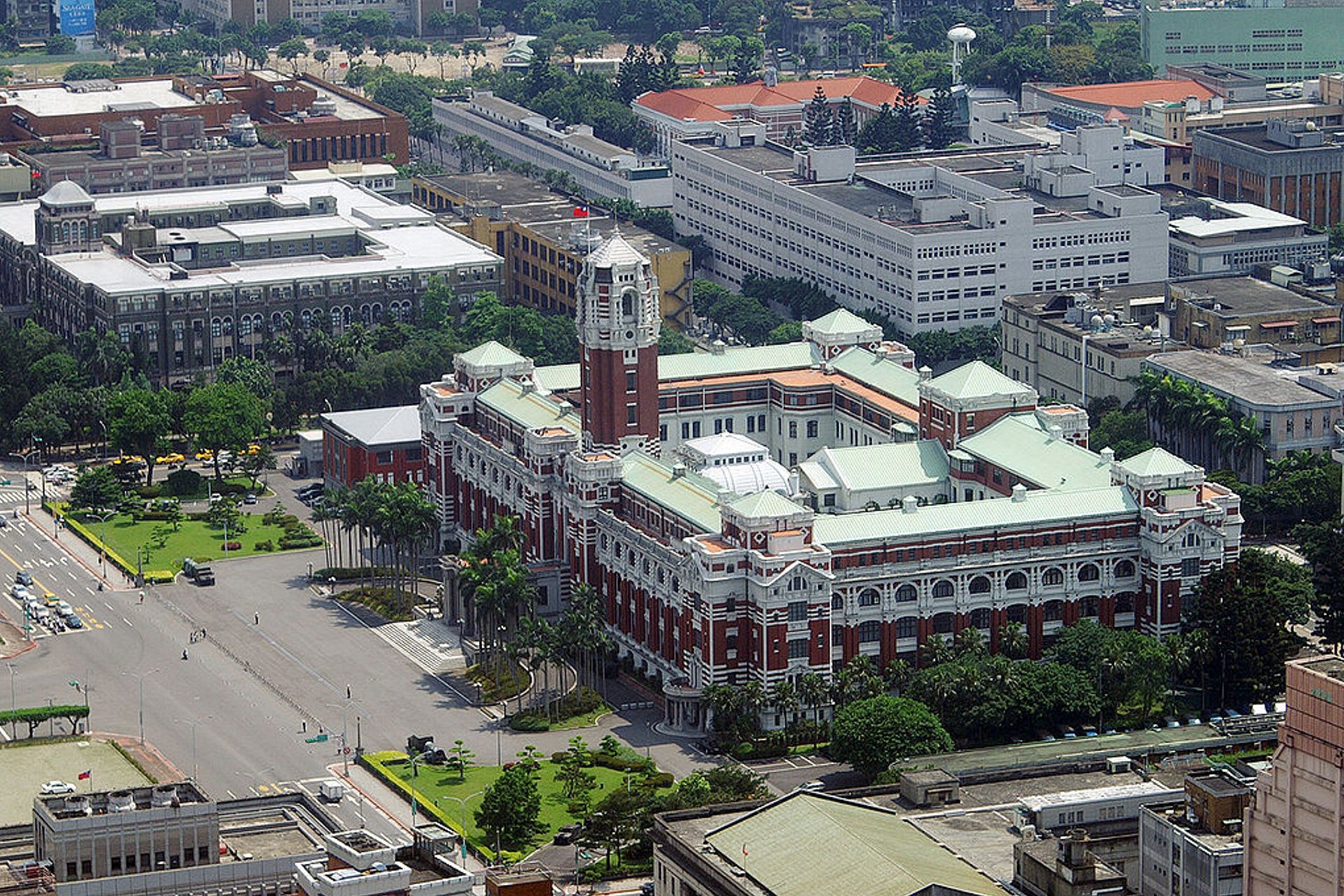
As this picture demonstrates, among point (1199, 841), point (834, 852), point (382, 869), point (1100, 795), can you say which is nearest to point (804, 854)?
point (834, 852)

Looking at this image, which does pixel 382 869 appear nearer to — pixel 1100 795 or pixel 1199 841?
pixel 1199 841

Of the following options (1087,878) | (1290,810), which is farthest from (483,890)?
(1290,810)

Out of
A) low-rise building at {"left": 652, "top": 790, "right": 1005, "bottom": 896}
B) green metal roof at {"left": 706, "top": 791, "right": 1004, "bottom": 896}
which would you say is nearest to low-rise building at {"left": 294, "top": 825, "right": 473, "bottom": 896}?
low-rise building at {"left": 652, "top": 790, "right": 1005, "bottom": 896}

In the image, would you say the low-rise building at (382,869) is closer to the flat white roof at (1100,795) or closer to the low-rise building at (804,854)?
the low-rise building at (804,854)

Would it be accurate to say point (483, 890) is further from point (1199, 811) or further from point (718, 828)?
point (1199, 811)

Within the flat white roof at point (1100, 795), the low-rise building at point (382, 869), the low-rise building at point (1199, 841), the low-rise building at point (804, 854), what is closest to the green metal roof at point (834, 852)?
the low-rise building at point (804, 854)

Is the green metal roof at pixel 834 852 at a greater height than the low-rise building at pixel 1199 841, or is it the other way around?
the low-rise building at pixel 1199 841
